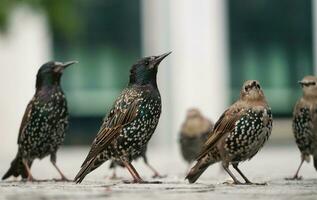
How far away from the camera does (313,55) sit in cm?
2209

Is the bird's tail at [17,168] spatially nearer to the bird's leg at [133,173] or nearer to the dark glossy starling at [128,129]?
the dark glossy starling at [128,129]

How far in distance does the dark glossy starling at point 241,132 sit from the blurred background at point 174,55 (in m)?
14.3

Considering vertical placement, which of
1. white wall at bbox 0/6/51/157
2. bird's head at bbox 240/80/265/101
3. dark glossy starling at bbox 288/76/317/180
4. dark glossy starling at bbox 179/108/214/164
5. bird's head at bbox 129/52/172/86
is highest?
bird's head at bbox 129/52/172/86

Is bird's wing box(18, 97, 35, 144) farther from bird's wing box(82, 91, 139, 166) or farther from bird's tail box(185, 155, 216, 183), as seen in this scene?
bird's tail box(185, 155, 216, 183)

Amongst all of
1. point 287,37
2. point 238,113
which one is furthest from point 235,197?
point 287,37

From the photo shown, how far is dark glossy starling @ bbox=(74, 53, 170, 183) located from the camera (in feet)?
24.7

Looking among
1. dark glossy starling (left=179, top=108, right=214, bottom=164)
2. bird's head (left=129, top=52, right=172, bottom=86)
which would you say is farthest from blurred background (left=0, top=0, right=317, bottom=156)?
bird's head (left=129, top=52, right=172, bottom=86)

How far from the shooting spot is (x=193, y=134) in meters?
10.1

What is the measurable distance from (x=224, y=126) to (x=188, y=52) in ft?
49.0

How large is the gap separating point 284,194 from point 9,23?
11644mm

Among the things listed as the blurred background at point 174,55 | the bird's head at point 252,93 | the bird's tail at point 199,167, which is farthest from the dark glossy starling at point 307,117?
the blurred background at point 174,55

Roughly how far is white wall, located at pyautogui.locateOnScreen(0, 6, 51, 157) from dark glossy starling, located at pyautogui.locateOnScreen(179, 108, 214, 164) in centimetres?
1241

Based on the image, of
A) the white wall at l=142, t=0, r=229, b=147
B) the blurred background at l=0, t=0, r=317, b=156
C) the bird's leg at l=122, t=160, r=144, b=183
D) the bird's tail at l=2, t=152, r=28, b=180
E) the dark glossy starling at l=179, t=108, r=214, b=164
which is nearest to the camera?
the bird's leg at l=122, t=160, r=144, b=183

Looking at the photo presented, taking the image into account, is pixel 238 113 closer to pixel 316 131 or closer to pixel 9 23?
pixel 316 131
